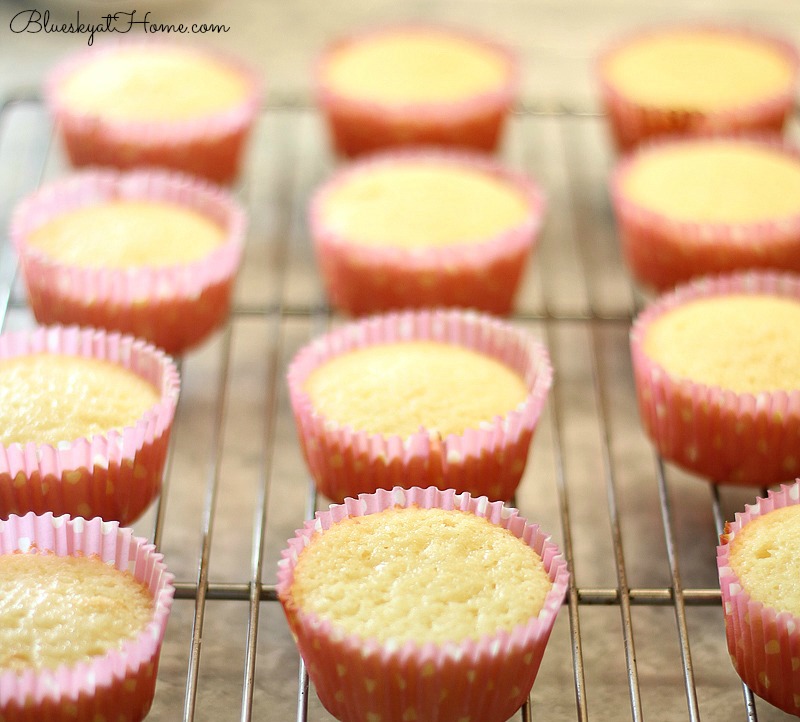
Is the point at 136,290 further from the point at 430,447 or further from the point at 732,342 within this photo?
the point at 732,342

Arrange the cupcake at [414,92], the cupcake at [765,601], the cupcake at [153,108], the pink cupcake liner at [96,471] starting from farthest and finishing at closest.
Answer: the cupcake at [414,92]
the cupcake at [153,108]
the pink cupcake liner at [96,471]
the cupcake at [765,601]

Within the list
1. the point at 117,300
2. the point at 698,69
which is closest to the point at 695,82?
the point at 698,69

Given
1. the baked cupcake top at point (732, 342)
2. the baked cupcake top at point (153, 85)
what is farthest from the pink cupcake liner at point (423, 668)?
the baked cupcake top at point (153, 85)

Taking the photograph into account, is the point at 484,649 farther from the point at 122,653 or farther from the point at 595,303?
the point at 595,303

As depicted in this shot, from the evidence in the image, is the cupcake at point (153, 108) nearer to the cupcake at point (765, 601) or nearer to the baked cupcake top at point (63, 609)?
the baked cupcake top at point (63, 609)

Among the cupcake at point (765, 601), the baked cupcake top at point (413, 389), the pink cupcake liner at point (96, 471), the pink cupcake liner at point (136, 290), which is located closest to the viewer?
the cupcake at point (765, 601)

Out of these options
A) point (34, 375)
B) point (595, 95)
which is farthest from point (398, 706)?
point (595, 95)

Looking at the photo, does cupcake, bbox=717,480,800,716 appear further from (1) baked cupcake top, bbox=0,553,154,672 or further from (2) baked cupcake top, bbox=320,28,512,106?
(2) baked cupcake top, bbox=320,28,512,106
